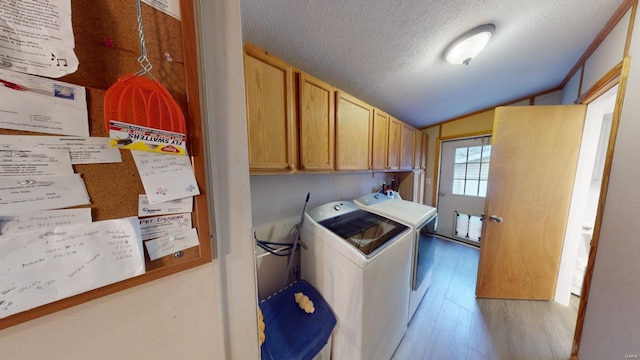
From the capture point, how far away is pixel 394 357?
1402 mm

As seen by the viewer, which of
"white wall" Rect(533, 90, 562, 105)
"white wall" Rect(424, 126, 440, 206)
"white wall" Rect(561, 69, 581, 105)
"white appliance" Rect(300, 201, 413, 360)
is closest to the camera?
"white appliance" Rect(300, 201, 413, 360)

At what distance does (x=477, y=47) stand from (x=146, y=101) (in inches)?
72.9

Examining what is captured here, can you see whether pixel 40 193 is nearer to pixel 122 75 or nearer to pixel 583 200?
pixel 122 75

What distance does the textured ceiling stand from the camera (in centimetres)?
99

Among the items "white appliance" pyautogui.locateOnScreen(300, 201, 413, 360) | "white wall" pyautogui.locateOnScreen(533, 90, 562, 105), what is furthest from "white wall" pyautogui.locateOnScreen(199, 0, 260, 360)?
"white wall" pyautogui.locateOnScreen(533, 90, 562, 105)

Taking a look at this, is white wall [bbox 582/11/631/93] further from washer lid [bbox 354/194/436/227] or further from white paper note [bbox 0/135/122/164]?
white paper note [bbox 0/135/122/164]

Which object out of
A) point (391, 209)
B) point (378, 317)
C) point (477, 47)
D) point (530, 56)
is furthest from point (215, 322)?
point (530, 56)

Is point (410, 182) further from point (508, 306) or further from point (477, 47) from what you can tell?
point (477, 47)

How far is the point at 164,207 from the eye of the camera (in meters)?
0.42

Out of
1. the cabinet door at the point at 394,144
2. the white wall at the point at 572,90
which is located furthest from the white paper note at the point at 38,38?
the white wall at the point at 572,90

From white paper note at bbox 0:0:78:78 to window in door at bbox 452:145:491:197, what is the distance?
386 centimetres

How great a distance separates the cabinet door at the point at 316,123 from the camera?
1.23 m

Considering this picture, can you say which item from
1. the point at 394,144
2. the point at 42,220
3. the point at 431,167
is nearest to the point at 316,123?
the point at 42,220

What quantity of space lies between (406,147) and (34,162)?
9.26 feet
